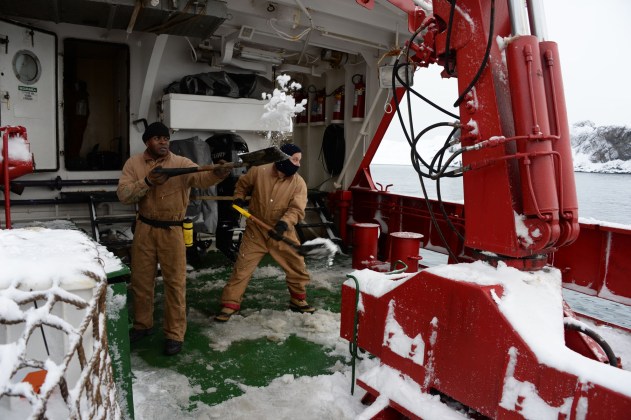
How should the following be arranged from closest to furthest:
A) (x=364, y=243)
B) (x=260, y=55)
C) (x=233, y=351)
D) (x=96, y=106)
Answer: (x=233, y=351) → (x=364, y=243) → (x=260, y=55) → (x=96, y=106)

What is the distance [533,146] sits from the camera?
224 cm

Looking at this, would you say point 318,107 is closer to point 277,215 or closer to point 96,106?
point 96,106

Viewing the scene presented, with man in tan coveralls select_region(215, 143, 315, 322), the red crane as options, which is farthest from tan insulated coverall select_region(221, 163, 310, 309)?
the red crane

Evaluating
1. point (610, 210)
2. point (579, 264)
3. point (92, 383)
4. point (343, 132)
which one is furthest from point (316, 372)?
point (343, 132)

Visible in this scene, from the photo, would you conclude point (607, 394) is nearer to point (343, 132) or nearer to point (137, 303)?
point (137, 303)

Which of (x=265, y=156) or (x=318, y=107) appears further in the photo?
(x=318, y=107)

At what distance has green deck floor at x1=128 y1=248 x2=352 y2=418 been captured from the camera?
11.1 ft

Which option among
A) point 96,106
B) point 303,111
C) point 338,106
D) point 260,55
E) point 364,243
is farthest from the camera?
point 303,111

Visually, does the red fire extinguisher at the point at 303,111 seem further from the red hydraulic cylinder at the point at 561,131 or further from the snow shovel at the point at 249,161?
the red hydraulic cylinder at the point at 561,131

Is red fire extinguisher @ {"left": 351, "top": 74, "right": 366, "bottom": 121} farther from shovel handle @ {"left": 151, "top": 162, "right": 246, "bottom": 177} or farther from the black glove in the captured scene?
shovel handle @ {"left": 151, "top": 162, "right": 246, "bottom": 177}

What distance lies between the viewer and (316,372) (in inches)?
139

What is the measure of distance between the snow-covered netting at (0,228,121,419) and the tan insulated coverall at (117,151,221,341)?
2.08 meters

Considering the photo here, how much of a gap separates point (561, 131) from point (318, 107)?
6.56 m

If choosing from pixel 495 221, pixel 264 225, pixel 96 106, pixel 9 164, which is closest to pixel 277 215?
pixel 264 225
